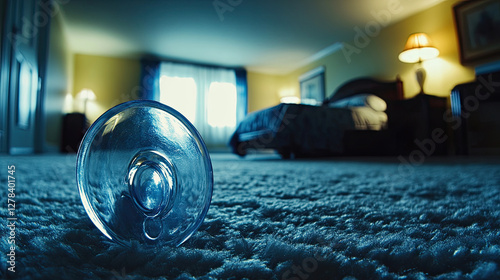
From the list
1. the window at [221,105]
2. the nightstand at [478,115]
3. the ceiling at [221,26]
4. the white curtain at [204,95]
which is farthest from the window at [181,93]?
the nightstand at [478,115]

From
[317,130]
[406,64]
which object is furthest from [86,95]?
[406,64]

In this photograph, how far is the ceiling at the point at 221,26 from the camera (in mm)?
3814

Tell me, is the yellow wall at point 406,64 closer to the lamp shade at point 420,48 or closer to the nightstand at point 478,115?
the lamp shade at point 420,48

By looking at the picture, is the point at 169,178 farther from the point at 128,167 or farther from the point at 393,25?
the point at 393,25

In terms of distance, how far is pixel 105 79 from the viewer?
562cm

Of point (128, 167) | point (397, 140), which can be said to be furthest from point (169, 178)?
point (397, 140)

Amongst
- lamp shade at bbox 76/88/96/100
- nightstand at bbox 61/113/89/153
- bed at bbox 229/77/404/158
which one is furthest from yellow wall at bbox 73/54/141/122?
bed at bbox 229/77/404/158

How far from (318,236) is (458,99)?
3.11 meters

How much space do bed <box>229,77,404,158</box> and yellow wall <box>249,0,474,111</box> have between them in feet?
2.39

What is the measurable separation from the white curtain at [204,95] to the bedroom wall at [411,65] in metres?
2.27

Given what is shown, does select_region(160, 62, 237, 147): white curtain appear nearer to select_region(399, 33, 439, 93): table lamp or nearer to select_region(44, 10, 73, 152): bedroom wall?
select_region(44, 10, 73, 152): bedroom wall

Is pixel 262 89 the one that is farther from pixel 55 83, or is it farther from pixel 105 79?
pixel 55 83

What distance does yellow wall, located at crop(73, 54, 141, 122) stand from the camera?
18.0ft

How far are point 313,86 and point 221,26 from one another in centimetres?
235
